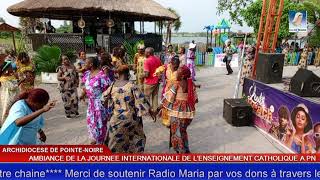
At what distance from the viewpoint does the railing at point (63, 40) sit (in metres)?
16.2

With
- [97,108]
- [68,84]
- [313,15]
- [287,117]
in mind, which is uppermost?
[313,15]

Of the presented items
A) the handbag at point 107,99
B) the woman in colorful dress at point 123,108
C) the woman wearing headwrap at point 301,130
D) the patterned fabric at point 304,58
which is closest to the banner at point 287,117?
the woman wearing headwrap at point 301,130

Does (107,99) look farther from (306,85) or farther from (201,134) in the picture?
(306,85)

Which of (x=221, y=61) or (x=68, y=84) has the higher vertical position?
(x=68, y=84)

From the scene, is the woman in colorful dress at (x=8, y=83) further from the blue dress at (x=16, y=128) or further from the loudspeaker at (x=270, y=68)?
the loudspeaker at (x=270, y=68)

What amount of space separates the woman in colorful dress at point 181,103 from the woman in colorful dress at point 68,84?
321cm

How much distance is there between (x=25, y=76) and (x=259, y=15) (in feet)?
72.8

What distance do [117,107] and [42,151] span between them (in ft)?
4.01

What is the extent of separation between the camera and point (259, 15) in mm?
25391

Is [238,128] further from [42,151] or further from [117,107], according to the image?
[42,151]

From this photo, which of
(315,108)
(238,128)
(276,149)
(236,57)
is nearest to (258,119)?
(238,128)

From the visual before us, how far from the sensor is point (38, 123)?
12.0 ft

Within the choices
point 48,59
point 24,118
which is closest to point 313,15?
point 48,59

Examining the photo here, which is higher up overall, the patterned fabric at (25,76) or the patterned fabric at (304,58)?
the patterned fabric at (25,76)
